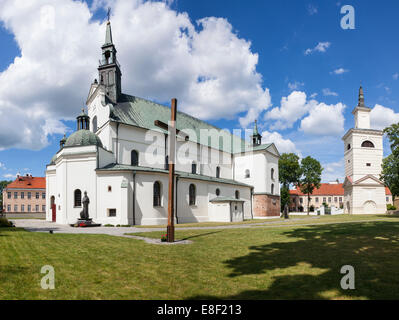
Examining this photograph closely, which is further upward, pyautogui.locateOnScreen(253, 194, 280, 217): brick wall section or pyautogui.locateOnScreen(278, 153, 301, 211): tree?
pyautogui.locateOnScreen(278, 153, 301, 211): tree

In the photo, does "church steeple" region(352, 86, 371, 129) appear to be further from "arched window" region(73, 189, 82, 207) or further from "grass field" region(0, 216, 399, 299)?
"arched window" region(73, 189, 82, 207)

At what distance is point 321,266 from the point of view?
7.64 meters

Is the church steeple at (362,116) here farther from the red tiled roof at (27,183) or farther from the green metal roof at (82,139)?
the red tiled roof at (27,183)

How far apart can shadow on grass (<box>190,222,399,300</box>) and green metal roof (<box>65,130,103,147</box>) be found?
864 inches

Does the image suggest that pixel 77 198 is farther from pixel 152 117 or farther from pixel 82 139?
pixel 152 117

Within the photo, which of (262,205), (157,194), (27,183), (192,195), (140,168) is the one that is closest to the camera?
(140,168)

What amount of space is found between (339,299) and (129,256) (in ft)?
21.0

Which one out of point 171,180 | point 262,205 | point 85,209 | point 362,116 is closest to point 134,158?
point 85,209

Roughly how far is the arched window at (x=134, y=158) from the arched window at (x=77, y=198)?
6.36 metres

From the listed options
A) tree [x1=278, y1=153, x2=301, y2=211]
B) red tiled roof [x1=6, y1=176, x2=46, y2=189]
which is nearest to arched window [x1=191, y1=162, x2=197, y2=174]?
tree [x1=278, y1=153, x2=301, y2=211]

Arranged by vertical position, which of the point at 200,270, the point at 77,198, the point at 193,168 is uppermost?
the point at 193,168

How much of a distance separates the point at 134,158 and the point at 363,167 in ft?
151

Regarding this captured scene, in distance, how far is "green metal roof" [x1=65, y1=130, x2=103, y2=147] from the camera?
27.3 metres
